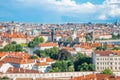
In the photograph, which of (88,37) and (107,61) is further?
(88,37)

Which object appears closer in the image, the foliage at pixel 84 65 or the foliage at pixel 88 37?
the foliage at pixel 84 65

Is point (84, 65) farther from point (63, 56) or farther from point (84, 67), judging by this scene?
point (63, 56)

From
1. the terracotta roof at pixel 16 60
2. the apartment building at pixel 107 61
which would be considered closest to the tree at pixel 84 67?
the apartment building at pixel 107 61

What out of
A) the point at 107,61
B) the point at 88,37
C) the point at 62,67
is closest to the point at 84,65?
the point at 62,67

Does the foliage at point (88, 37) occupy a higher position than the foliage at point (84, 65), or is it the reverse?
the foliage at point (84, 65)

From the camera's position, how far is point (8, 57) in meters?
51.7

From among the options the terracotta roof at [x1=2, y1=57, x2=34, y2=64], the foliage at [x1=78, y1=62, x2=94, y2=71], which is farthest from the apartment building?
the terracotta roof at [x1=2, y1=57, x2=34, y2=64]

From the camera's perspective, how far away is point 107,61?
47.5m

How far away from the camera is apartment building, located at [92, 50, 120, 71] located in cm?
4717

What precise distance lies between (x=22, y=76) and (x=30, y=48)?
37436 millimetres

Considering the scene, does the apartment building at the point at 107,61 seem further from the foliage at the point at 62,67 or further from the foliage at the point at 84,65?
the foliage at the point at 62,67

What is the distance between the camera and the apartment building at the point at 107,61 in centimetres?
4717

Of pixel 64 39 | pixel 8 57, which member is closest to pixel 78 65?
pixel 8 57

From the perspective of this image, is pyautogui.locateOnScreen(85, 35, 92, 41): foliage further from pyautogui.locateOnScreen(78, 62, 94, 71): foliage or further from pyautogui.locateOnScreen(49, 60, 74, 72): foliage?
pyautogui.locateOnScreen(78, 62, 94, 71): foliage
